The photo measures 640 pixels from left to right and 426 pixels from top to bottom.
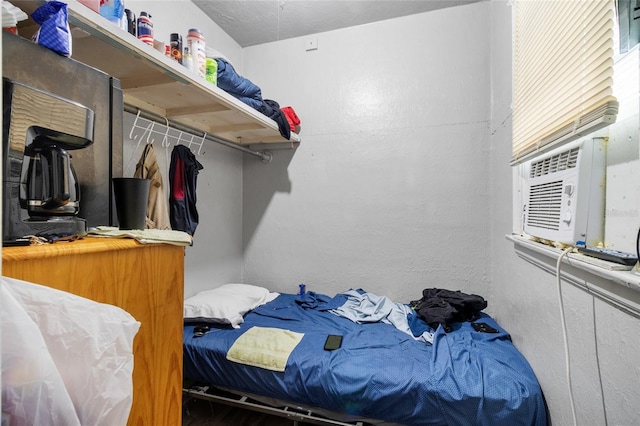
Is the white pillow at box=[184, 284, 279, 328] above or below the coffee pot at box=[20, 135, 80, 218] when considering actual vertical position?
below

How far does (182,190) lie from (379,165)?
4.75 ft

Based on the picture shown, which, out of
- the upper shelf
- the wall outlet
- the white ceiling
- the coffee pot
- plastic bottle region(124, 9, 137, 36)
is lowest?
the coffee pot

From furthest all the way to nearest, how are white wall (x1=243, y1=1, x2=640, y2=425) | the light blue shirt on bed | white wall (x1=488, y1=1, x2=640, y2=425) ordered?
white wall (x1=243, y1=1, x2=640, y2=425) → the light blue shirt on bed → white wall (x1=488, y1=1, x2=640, y2=425)

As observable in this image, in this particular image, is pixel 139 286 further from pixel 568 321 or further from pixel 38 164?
pixel 568 321

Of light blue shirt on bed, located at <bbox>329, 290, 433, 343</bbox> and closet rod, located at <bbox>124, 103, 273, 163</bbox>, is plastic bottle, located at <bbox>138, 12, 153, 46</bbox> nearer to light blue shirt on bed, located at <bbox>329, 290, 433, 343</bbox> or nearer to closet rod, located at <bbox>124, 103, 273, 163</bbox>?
closet rod, located at <bbox>124, 103, 273, 163</bbox>

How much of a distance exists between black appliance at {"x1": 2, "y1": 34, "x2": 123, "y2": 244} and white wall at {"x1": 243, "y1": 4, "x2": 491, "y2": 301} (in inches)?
72.5

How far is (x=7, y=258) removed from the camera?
1.42 ft

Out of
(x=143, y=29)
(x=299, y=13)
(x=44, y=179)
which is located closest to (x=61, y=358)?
(x=44, y=179)

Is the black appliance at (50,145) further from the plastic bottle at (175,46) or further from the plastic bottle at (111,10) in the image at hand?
Result: the plastic bottle at (175,46)

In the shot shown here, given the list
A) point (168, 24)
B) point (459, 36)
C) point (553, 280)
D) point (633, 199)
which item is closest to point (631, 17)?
point (633, 199)

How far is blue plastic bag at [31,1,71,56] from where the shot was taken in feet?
2.20

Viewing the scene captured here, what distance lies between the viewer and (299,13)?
2.25m

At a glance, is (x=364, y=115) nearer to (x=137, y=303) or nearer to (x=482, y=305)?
(x=482, y=305)

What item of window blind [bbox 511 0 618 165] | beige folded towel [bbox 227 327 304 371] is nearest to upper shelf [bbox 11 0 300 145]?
beige folded towel [bbox 227 327 304 371]
